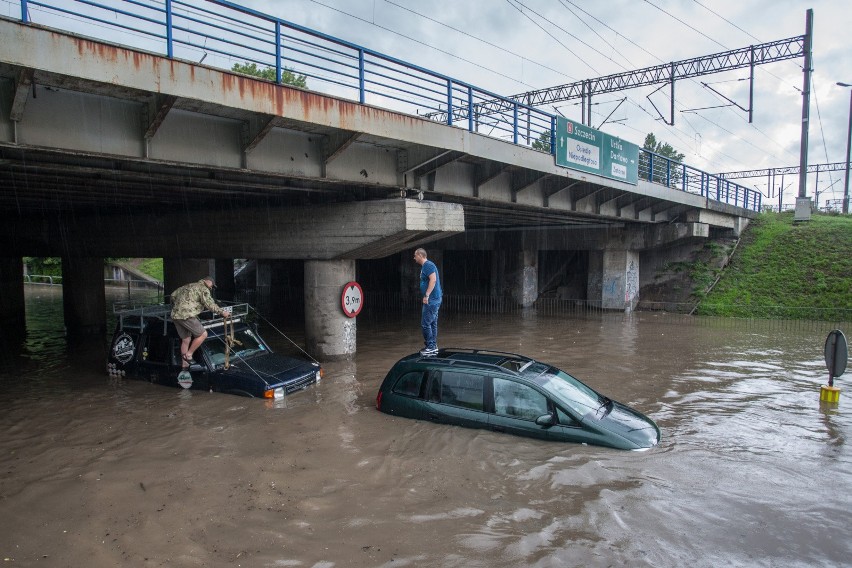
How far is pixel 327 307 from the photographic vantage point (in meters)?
13.1

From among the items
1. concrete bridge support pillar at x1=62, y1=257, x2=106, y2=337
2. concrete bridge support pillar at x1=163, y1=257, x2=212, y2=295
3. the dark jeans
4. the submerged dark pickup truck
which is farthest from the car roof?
concrete bridge support pillar at x1=62, y1=257, x2=106, y2=337

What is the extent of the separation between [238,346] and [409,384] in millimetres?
3784

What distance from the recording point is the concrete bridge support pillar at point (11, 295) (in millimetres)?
21516

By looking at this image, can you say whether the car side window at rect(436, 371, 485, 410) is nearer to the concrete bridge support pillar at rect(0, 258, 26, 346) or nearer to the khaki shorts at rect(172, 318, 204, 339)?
the khaki shorts at rect(172, 318, 204, 339)

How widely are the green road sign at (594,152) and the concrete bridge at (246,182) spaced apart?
320 mm

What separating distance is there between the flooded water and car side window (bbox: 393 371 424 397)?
0.43 m

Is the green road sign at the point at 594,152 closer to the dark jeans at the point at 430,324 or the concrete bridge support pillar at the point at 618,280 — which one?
the concrete bridge support pillar at the point at 618,280

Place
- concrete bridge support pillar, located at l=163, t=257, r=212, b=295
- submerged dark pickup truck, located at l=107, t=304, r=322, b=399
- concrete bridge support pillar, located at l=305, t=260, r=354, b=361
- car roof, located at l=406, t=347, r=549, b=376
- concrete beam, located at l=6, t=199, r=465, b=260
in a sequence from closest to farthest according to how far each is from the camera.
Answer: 1. car roof, located at l=406, t=347, r=549, b=376
2. submerged dark pickup truck, located at l=107, t=304, r=322, b=399
3. concrete beam, located at l=6, t=199, r=465, b=260
4. concrete bridge support pillar, located at l=305, t=260, r=354, b=361
5. concrete bridge support pillar, located at l=163, t=257, r=212, b=295

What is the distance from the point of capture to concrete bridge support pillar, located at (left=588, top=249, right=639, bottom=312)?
993 inches

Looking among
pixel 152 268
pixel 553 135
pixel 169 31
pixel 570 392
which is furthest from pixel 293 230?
pixel 152 268

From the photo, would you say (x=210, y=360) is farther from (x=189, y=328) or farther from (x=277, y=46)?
(x=277, y=46)

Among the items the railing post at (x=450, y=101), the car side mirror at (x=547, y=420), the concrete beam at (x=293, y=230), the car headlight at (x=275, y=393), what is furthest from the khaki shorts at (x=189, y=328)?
the railing post at (x=450, y=101)

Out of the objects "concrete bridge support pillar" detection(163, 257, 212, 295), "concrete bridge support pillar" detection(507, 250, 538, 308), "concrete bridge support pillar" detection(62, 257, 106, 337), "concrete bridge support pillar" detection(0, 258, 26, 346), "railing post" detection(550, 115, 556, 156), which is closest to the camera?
"railing post" detection(550, 115, 556, 156)

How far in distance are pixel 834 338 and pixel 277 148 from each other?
32.1ft
